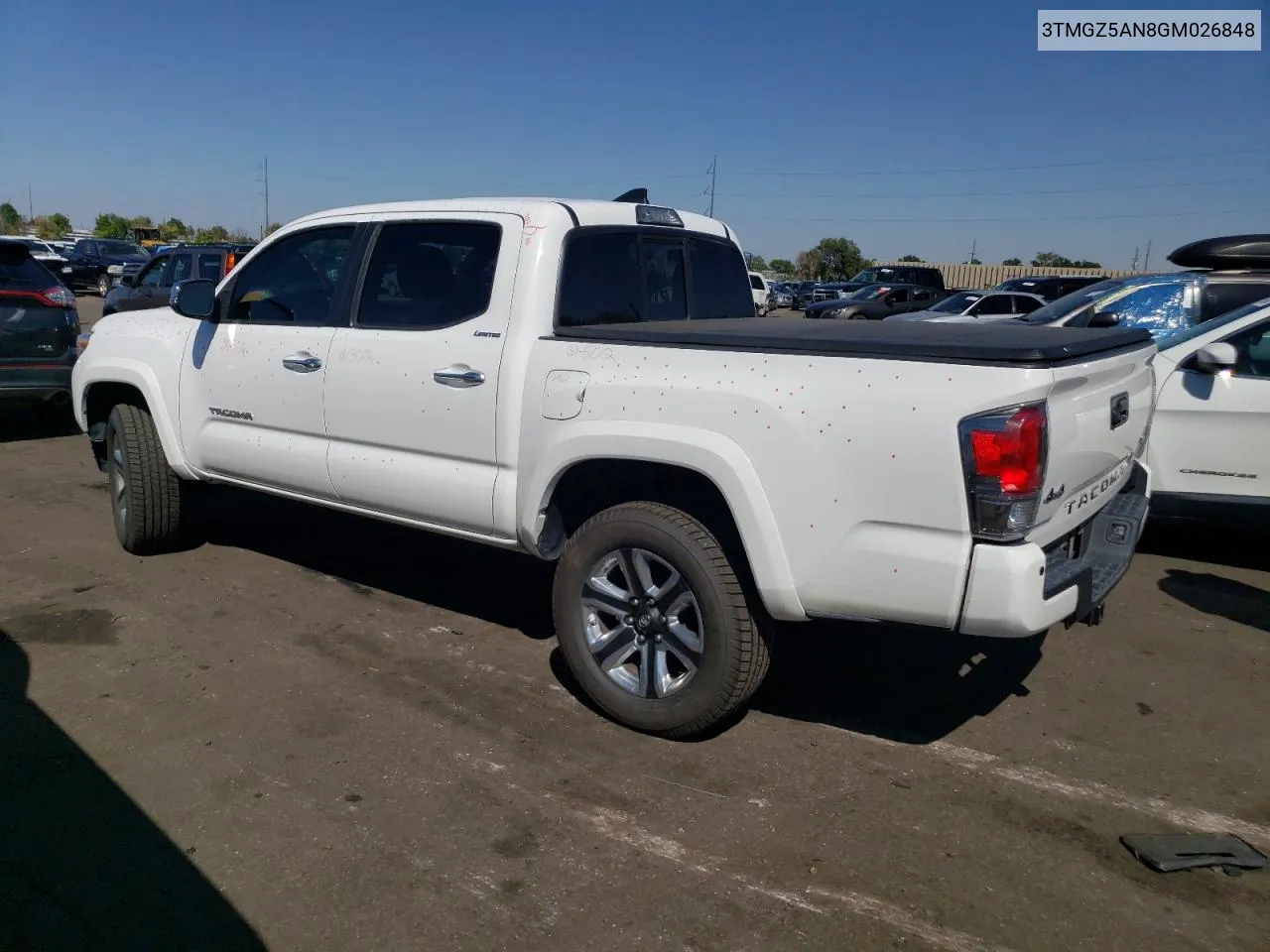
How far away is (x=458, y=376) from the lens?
4027 millimetres

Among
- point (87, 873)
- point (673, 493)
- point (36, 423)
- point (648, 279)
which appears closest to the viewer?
point (87, 873)

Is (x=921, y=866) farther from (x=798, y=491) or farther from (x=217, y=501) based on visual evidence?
(x=217, y=501)

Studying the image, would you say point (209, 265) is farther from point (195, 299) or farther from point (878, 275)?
point (878, 275)

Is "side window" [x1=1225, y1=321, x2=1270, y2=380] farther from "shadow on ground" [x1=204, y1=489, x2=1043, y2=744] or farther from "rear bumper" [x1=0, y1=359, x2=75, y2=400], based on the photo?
"rear bumper" [x1=0, y1=359, x2=75, y2=400]

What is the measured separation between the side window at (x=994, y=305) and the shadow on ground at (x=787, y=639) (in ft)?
52.9

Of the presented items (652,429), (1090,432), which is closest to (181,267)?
(652,429)

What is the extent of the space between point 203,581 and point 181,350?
1234mm

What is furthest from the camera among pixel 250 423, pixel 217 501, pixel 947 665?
pixel 217 501

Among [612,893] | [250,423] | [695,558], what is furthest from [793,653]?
[250,423]

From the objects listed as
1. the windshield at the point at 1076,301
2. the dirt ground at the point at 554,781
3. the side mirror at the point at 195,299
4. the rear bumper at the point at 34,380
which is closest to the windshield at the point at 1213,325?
the dirt ground at the point at 554,781

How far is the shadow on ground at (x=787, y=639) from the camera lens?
13.5 feet

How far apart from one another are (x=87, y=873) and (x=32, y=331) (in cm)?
743

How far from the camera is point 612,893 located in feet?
9.23

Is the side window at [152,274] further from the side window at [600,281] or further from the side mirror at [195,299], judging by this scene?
the side window at [600,281]
